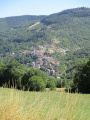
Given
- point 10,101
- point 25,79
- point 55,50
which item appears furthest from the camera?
point 55,50

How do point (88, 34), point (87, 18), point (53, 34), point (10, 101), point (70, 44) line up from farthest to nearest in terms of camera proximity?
point (87, 18) → point (53, 34) → point (88, 34) → point (70, 44) → point (10, 101)

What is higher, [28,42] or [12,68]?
[28,42]

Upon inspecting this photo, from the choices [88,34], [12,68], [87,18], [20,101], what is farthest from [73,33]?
[20,101]

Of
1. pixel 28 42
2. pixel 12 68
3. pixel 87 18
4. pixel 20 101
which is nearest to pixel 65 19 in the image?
pixel 87 18

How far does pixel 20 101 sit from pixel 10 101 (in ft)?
0.40

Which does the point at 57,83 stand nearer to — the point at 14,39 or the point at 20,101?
the point at 20,101

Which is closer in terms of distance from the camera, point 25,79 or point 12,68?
point 25,79

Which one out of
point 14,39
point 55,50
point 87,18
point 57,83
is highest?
point 87,18

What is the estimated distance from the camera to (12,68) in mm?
22562

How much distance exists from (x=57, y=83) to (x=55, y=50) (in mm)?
56232

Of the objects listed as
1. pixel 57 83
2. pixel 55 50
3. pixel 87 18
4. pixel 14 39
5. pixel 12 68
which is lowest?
pixel 57 83

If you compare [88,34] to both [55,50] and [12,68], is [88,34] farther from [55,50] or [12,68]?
[12,68]

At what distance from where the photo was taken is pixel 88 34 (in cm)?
10312

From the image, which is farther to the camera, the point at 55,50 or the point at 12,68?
the point at 55,50
